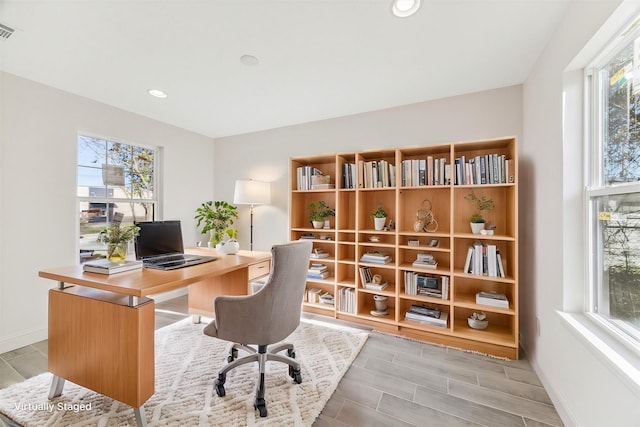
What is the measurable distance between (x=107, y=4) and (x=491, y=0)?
2143mm

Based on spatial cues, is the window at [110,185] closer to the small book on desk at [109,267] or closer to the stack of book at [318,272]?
the small book on desk at [109,267]

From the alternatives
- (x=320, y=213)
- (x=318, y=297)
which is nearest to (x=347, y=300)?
(x=318, y=297)

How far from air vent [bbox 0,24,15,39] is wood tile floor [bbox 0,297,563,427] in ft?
7.60

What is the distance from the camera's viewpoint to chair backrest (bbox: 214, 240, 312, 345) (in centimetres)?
150

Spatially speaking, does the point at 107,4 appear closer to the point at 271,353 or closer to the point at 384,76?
the point at 384,76

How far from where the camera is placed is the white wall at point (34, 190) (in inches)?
84.6

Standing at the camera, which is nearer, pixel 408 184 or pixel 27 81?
pixel 27 81

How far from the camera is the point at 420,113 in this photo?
2.71 metres

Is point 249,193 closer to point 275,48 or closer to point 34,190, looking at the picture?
point 275,48

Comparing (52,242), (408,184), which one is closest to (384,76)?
(408,184)

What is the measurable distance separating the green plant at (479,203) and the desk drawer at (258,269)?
6.22 feet

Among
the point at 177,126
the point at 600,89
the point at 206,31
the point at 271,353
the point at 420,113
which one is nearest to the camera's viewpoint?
the point at 600,89

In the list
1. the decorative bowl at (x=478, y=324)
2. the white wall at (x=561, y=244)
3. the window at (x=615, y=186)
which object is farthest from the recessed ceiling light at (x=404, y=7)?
the decorative bowl at (x=478, y=324)

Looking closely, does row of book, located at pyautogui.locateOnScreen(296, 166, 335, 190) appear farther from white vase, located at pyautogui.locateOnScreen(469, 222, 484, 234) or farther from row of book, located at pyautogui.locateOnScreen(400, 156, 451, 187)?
white vase, located at pyautogui.locateOnScreen(469, 222, 484, 234)
